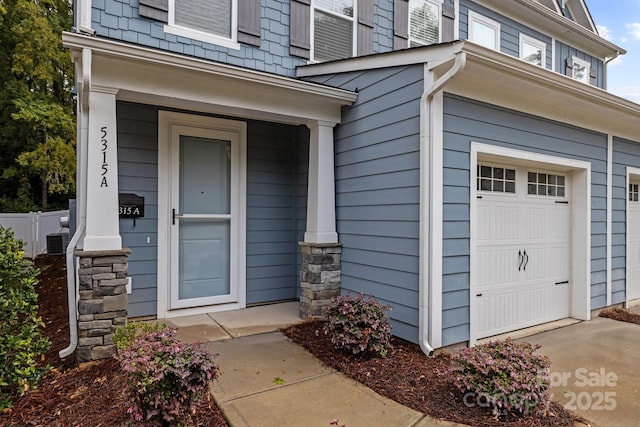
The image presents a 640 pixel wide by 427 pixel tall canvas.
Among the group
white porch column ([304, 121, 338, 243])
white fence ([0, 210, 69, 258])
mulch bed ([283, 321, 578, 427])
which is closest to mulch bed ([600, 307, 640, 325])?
mulch bed ([283, 321, 578, 427])

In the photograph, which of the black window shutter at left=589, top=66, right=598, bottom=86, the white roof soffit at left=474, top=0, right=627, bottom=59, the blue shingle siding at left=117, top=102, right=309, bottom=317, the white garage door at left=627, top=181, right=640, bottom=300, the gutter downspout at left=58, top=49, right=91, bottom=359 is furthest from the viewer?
the black window shutter at left=589, top=66, right=598, bottom=86

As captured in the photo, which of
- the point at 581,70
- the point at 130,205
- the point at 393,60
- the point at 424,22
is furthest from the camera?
the point at 581,70

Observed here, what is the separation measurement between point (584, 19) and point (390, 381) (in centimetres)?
1040

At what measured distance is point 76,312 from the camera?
10.5 feet

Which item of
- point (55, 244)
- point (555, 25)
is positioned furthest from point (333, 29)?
point (55, 244)

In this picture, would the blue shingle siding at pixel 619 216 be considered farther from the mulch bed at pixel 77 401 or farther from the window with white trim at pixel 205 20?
the mulch bed at pixel 77 401

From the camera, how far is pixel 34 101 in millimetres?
10812

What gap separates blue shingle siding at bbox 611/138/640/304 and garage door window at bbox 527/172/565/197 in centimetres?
110

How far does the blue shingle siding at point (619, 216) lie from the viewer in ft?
17.2

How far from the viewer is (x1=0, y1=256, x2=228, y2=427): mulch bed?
2322 mm

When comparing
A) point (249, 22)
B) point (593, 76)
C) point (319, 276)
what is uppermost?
point (593, 76)

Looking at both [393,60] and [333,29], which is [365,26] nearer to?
[333,29]

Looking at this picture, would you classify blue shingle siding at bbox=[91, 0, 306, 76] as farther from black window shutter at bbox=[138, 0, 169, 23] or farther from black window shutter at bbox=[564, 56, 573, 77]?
black window shutter at bbox=[564, 56, 573, 77]

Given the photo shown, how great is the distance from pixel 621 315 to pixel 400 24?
530cm
